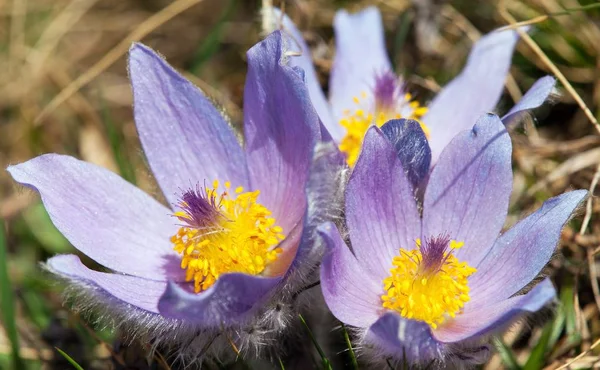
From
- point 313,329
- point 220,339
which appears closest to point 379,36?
point 313,329

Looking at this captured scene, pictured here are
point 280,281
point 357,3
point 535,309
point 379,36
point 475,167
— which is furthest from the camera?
point 357,3

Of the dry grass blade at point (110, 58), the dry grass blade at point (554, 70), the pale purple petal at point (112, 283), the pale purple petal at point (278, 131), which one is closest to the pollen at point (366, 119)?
the pale purple petal at point (278, 131)

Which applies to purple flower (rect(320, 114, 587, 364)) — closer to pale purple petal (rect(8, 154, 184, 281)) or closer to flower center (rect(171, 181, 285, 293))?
Answer: flower center (rect(171, 181, 285, 293))

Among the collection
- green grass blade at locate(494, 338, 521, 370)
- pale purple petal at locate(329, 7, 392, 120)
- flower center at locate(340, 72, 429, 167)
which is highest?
pale purple petal at locate(329, 7, 392, 120)

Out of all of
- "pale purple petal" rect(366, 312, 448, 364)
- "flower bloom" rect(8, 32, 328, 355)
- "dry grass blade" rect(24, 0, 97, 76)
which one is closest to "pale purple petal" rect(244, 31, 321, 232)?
"flower bloom" rect(8, 32, 328, 355)

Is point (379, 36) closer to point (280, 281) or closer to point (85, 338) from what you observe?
point (280, 281)
